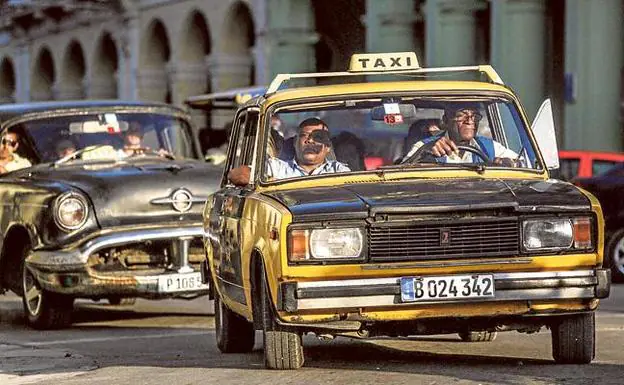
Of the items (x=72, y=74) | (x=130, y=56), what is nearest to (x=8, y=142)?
(x=130, y=56)

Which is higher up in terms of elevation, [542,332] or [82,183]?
[82,183]

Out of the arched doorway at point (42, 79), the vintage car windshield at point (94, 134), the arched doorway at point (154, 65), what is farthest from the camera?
the arched doorway at point (42, 79)

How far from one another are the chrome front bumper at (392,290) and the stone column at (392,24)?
3160 centimetres

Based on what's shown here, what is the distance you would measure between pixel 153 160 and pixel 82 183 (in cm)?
132

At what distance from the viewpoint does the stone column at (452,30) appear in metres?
38.5

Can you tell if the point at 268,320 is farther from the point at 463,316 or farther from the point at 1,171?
the point at 1,171

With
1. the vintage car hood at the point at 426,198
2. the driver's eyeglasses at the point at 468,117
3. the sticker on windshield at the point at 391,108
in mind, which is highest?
the sticker on windshield at the point at 391,108

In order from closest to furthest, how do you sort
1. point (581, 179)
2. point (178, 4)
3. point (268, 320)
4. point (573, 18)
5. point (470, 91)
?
point (268, 320) → point (470, 91) → point (581, 179) → point (573, 18) → point (178, 4)

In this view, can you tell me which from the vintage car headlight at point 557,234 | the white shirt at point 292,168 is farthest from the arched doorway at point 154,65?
the vintage car headlight at point 557,234

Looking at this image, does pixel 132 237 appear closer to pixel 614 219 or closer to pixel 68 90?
pixel 614 219

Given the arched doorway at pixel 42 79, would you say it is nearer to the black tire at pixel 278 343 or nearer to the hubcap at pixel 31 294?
the hubcap at pixel 31 294

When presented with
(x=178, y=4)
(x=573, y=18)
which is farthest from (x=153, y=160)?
(x=178, y=4)

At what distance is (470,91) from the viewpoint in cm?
1098

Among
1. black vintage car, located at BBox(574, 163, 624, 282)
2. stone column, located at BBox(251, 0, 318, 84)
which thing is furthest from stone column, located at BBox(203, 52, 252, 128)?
black vintage car, located at BBox(574, 163, 624, 282)
